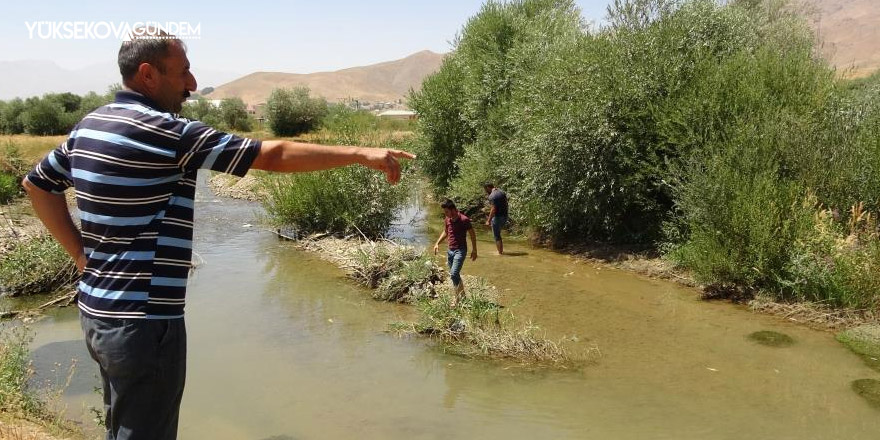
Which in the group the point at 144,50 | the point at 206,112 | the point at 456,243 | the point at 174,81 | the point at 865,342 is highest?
the point at 206,112

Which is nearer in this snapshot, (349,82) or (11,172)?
(11,172)

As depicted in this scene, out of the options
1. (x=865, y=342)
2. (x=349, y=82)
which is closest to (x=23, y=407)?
(x=865, y=342)

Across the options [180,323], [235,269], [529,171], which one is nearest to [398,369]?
[180,323]

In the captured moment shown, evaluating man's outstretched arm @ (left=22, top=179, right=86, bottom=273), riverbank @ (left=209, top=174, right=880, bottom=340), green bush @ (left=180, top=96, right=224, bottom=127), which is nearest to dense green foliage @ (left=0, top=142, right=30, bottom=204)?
riverbank @ (left=209, top=174, right=880, bottom=340)

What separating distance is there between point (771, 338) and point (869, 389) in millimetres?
1891

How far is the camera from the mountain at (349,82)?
513 feet

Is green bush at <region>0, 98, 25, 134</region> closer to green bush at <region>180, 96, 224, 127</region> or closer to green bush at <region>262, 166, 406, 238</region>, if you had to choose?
green bush at <region>180, 96, 224, 127</region>

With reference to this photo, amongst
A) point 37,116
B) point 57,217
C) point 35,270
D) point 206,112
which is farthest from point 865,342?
point 206,112

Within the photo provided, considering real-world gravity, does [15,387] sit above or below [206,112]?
below

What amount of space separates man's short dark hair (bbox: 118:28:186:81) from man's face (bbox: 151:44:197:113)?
0.09 feet

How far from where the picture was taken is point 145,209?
241 centimetres

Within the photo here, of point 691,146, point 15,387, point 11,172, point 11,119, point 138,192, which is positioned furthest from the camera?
point 11,119

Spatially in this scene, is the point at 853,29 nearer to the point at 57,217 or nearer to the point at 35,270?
the point at 35,270

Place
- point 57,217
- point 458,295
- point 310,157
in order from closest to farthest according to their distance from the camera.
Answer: point 310,157, point 57,217, point 458,295
